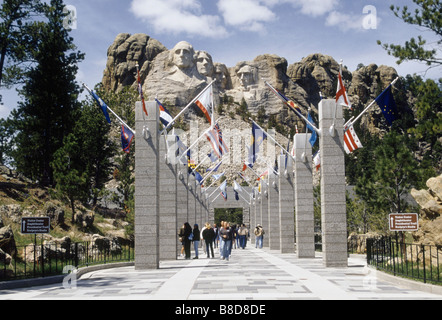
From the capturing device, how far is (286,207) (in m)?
31.8

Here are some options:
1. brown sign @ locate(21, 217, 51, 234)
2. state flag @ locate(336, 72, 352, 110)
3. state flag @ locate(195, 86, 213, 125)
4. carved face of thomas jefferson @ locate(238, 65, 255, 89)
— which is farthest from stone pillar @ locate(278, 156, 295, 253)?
carved face of thomas jefferson @ locate(238, 65, 255, 89)

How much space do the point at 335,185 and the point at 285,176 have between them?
12.5 meters

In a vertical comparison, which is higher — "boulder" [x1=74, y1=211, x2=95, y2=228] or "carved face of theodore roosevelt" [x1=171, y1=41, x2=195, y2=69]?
"carved face of theodore roosevelt" [x1=171, y1=41, x2=195, y2=69]

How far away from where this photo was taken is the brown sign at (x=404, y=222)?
14.2 m

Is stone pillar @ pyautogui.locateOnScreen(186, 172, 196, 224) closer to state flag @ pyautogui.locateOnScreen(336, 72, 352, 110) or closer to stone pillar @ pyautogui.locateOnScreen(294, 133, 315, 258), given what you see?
stone pillar @ pyautogui.locateOnScreen(294, 133, 315, 258)

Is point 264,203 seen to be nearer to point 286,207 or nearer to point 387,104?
point 286,207

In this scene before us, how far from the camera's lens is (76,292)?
12.6 meters

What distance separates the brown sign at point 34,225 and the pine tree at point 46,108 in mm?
31097

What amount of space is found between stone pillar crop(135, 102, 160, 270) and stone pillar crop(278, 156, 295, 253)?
13.1m

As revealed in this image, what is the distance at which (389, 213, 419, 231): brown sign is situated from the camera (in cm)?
Result: 1418

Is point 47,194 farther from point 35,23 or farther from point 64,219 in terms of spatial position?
point 35,23

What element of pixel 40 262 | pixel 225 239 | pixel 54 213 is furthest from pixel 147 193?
pixel 54 213

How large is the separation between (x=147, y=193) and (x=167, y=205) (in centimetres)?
710
